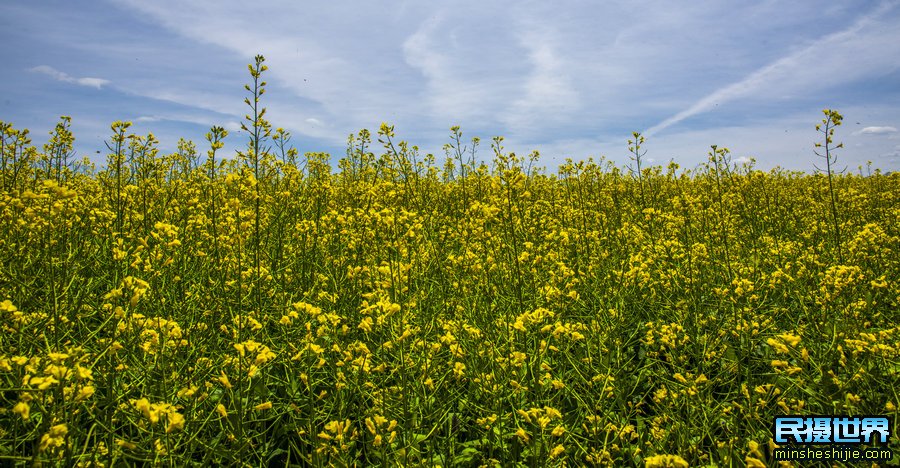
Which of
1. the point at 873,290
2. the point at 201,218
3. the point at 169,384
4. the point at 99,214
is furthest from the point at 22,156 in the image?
the point at 873,290

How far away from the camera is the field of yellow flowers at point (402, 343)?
209cm

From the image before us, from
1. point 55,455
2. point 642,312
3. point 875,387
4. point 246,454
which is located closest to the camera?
point 55,455

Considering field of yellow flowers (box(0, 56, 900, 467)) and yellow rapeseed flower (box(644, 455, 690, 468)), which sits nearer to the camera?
yellow rapeseed flower (box(644, 455, 690, 468))

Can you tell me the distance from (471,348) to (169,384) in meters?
1.87

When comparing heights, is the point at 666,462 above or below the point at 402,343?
below

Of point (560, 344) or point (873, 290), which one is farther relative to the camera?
point (873, 290)

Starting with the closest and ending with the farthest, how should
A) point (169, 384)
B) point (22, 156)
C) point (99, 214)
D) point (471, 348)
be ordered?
1. point (169, 384)
2. point (471, 348)
3. point (99, 214)
4. point (22, 156)

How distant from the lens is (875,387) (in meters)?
2.69

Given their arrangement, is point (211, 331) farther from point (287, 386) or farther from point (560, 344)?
point (560, 344)

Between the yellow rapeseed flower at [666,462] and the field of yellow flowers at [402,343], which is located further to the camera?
the field of yellow flowers at [402,343]

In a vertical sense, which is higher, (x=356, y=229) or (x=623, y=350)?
(x=356, y=229)

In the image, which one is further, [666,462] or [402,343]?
[402,343]

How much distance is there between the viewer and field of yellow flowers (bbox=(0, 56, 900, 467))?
209cm

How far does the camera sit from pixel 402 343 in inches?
89.2
